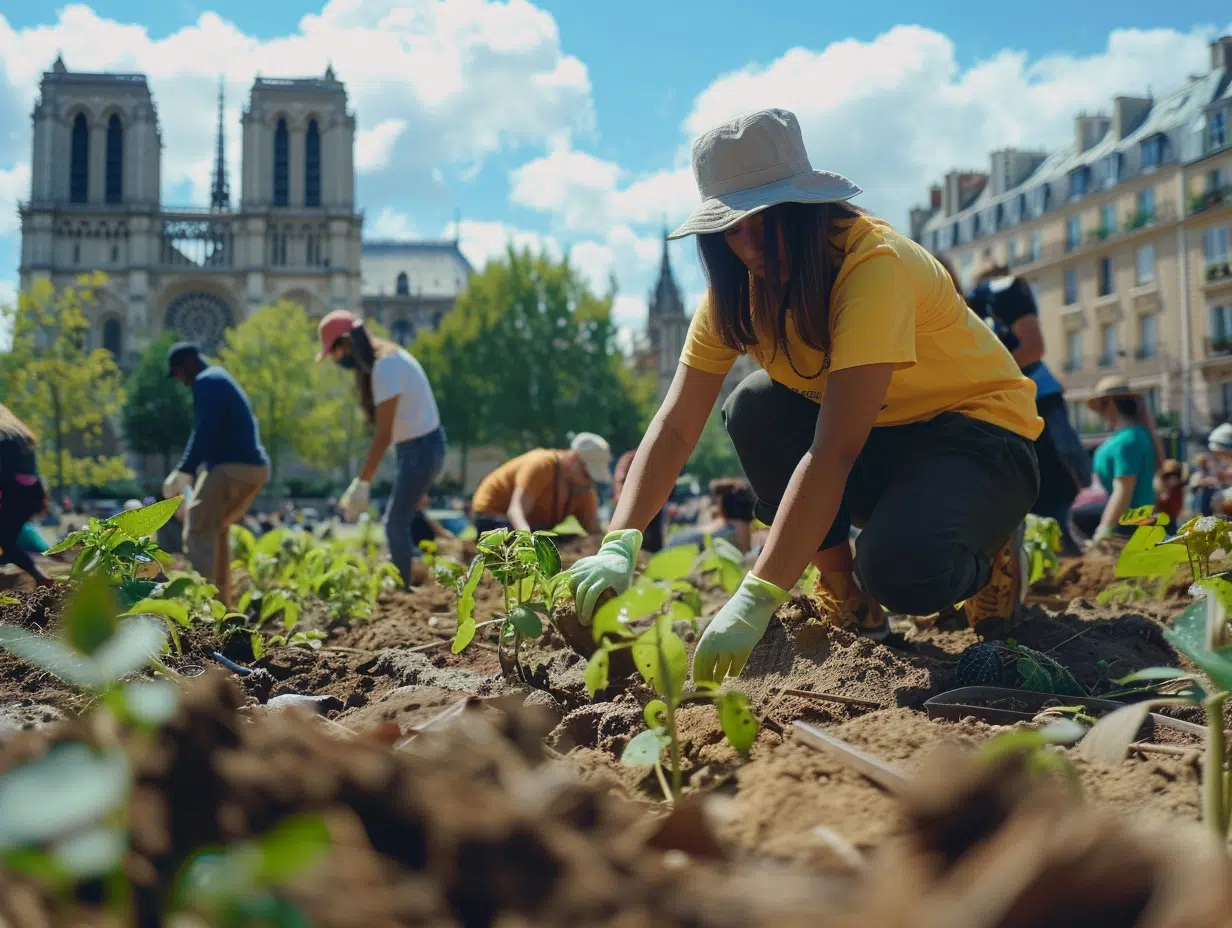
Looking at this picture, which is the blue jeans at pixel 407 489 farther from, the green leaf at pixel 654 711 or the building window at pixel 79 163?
the building window at pixel 79 163

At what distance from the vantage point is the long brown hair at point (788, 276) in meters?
2.21

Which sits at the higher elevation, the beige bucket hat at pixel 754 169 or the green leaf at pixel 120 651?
the beige bucket hat at pixel 754 169

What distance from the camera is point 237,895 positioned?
0.64 metres

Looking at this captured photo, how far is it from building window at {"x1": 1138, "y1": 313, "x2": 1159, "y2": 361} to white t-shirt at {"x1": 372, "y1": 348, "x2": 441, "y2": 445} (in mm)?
35582

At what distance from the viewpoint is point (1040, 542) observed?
401cm

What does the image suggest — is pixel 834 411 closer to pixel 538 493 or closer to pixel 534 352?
pixel 538 493

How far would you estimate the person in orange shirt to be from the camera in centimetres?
621

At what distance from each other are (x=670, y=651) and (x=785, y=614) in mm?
1276

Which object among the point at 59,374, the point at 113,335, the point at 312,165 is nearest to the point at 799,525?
the point at 59,374

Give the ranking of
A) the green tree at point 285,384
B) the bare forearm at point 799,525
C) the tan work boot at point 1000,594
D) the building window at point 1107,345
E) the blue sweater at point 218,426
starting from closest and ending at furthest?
the bare forearm at point 799,525
the tan work boot at point 1000,594
the blue sweater at point 218,426
the building window at point 1107,345
the green tree at point 285,384

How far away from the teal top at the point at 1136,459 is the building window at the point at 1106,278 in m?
35.4

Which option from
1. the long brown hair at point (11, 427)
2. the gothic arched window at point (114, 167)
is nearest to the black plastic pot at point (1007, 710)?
the long brown hair at point (11, 427)

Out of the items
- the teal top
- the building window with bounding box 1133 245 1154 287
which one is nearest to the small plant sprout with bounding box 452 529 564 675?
the teal top

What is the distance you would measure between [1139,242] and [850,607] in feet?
126
